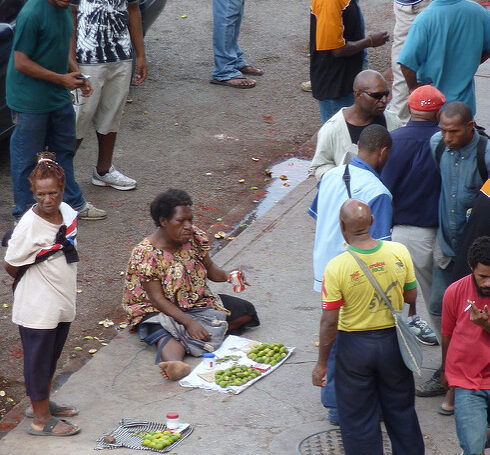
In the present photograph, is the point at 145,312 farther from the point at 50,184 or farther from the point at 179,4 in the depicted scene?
the point at 179,4

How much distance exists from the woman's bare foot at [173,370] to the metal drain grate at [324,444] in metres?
0.97

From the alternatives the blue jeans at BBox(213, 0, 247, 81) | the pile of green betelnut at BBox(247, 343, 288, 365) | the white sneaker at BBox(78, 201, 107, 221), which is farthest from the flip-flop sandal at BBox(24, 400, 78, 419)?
the blue jeans at BBox(213, 0, 247, 81)

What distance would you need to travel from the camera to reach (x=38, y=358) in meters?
5.20

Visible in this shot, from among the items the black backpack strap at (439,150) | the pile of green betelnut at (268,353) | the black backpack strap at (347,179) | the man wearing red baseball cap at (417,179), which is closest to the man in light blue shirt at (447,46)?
the man wearing red baseball cap at (417,179)

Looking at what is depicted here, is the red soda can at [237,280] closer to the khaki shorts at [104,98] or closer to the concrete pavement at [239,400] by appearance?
the concrete pavement at [239,400]

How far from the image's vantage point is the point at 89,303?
6914 mm

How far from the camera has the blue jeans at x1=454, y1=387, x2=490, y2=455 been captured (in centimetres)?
454

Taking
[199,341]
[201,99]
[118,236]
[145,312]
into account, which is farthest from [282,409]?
[201,99]

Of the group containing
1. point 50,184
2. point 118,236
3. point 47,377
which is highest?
point 50,184

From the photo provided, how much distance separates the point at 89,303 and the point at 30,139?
147cm

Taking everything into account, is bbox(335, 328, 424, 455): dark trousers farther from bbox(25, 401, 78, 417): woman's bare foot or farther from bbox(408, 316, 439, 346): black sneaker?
bbox(25, 401, 78, 417): woman's bare foot

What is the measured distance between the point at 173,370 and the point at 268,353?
667mm

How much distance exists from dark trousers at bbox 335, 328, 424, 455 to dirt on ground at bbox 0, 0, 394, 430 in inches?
84.9

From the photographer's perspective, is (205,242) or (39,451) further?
(205,242)
